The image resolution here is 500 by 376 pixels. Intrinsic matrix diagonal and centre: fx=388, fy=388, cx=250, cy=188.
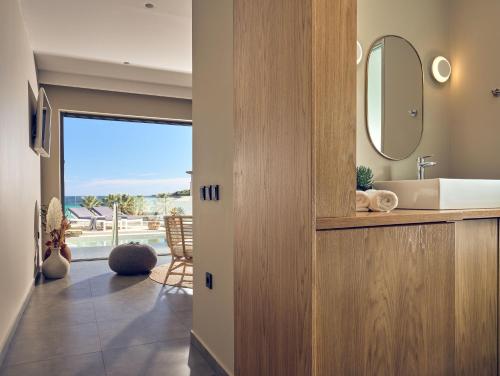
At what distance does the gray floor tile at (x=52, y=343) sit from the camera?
238 centimetres

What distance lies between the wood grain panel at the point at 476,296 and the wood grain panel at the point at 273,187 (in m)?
0.70

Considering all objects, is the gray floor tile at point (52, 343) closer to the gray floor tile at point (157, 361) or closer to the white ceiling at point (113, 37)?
the gray floor tile at point (157, 361)

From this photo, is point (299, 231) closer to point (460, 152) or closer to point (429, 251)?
point (429, 251)

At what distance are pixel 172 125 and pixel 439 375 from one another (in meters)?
5.62

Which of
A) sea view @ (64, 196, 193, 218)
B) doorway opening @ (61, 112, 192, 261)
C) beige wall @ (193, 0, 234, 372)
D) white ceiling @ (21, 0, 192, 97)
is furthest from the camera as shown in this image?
sea view @ (64, 196, 193, 218)

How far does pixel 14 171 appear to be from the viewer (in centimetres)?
295

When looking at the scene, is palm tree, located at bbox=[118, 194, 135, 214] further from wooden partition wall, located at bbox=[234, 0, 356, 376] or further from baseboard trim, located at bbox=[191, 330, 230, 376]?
wooden partition wall, located at bbox=[234, 0, 356, 376]

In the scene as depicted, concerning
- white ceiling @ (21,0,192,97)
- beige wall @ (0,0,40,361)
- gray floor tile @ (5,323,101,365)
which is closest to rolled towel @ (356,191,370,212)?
gray floor tile @ (5,323,101,365)

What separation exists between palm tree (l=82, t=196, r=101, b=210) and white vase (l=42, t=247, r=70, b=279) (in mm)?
2180

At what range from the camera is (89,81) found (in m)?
5.41

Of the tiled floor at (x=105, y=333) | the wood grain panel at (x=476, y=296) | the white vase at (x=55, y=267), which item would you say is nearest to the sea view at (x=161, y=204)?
the white vase at (x=55, y=267)

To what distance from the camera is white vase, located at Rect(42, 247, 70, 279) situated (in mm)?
4473

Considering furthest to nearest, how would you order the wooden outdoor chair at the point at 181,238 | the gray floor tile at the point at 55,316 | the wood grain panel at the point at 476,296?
the wooden outdoor chair at the point at 181,238, the gray floor tile at the point at 55,316, the wood grain panel at the point at 476,296

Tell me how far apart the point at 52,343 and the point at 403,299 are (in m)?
2.32
